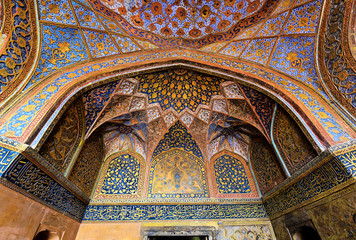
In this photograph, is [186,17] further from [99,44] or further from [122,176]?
[122,176]

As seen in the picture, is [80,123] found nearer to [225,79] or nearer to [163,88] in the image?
[163,88]

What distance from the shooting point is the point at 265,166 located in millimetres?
5297

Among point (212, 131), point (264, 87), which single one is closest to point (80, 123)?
point (212, 131)

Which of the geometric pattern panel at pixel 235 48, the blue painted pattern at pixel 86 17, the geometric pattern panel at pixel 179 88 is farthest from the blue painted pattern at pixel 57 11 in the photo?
the geometric pattern panel at pixel 235 48

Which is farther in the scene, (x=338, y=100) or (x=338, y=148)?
(x=338, y=100)

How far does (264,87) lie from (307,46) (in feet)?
4.22

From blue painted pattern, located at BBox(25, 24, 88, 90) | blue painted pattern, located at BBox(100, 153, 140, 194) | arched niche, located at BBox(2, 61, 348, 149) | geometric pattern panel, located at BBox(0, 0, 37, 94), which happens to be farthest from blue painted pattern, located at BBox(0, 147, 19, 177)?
blue painted pattern, located at BBox(100, 153, 140, 194)

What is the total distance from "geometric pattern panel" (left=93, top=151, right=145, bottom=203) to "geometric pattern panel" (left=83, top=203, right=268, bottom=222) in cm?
34

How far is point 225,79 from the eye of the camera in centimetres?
494

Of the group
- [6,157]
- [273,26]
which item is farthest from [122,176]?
[273,26]

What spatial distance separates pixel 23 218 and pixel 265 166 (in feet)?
19.8

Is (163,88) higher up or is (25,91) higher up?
(163,88)

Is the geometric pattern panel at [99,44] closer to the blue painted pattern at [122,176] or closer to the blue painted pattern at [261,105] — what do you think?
the blue painted pattern at [122,176]

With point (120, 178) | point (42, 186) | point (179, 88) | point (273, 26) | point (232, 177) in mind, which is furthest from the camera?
point (232, 177)
